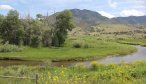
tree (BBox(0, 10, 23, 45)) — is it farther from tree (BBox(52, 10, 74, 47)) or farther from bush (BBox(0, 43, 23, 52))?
tree (BBox(52, 10, 74, 47))

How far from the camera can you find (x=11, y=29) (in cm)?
8150

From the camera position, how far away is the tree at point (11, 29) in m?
81.1

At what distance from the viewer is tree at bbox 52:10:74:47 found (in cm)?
8662

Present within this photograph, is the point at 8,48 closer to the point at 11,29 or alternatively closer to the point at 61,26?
the point at 11,29

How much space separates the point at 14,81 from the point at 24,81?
394mm

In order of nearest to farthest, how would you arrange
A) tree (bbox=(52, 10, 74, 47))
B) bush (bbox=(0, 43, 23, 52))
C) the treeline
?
Result: 1. bush (bbox=(0, 43, 23, 52))
2. the treeline
3. tree (bbox=(52, 10, 74, 47))

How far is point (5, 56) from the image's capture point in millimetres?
64250

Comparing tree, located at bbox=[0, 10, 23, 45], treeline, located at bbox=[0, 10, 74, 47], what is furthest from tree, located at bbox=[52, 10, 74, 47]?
tree, located at bbox=[0, 10, 23, 45]

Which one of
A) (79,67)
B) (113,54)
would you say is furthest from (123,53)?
(79,67)

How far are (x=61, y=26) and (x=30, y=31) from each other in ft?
30.9

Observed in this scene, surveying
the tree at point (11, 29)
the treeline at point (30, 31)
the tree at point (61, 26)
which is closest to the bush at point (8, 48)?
the treeline at point (30, 31)

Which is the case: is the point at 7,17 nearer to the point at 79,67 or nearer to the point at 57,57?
the point at 57,57

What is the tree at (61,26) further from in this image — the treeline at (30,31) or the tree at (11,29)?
the tree at (11,29)

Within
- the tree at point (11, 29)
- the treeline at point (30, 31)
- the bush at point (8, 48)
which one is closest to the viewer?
the bush at point (8, 48)
